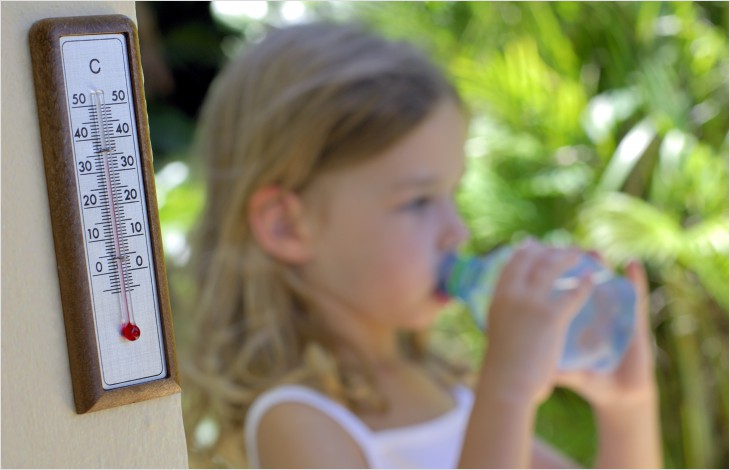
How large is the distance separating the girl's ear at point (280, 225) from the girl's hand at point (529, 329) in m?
0.47

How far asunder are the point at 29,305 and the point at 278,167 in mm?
1109

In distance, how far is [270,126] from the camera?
72.8 inches

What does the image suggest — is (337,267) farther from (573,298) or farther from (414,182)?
(573,298)

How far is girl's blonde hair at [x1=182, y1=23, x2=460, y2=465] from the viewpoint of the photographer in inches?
70.9

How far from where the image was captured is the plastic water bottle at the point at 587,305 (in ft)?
5.58

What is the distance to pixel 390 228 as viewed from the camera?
1.74 meters

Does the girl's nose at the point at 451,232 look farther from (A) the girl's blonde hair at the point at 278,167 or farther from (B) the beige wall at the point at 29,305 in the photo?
(B) the beige wall at the point at 29,305

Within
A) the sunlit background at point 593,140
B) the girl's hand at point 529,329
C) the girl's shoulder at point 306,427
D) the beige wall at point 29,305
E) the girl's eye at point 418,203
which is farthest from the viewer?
the sunlit background at point 593,140

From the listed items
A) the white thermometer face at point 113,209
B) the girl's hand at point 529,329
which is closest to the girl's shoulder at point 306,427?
the girl's hand at point 529,329

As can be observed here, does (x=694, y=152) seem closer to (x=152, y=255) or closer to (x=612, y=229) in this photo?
(x=612, y=229)

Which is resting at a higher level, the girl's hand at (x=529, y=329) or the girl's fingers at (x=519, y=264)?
the girl's fingers at (x=519, y=264)

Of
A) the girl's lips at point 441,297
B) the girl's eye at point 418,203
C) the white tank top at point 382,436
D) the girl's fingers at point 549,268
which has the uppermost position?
the girl's eye at point 418,203

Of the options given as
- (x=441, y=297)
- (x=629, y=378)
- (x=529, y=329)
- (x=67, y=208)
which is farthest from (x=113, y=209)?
(x=629, y=378)

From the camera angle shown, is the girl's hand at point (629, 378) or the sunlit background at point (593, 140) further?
the sunlit background at point (593, 140)
